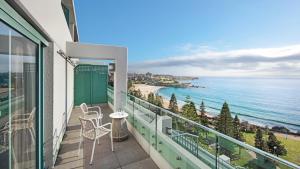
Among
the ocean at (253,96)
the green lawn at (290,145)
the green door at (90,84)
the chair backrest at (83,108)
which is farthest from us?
the ocean at (253,96)

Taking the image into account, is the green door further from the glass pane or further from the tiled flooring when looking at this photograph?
the glass pane

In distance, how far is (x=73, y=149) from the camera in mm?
4211

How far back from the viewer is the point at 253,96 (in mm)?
51844

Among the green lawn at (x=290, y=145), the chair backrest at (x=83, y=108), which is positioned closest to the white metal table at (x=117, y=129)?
the chair backrest at (x=83, y=108)

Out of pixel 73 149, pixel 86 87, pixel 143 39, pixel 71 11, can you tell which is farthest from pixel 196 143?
pixel 143 39

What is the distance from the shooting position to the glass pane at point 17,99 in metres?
1.59

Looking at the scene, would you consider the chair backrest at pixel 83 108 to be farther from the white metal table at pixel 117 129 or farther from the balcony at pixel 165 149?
the white metal table at pixel 117 129

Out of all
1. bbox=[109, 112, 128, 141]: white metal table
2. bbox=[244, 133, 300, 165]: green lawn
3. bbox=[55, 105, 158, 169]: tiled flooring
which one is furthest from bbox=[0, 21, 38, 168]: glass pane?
bbox=[244, 133, 300, 165]: green lawn

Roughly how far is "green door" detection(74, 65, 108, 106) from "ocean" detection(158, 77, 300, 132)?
31.2 meters

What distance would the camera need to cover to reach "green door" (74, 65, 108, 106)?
10148 millimetres

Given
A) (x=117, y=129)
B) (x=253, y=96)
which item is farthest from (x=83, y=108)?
(x=253, y=96)

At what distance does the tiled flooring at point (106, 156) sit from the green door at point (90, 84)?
18.1ft

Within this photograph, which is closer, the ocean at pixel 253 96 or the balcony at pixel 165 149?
the balcony at pixel 165 149

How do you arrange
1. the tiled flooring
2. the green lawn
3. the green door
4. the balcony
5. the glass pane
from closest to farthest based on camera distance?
the glass pane < the balcony < the tiled flooring < the green door < the green lawn
